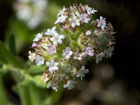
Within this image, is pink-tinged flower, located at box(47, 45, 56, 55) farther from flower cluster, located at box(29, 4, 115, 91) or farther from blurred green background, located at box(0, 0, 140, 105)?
blurred green background, located at box(0, 0, 140, 105)

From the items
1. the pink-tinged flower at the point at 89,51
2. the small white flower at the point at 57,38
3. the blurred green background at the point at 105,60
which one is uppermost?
the blurred green background at the point at 105,60

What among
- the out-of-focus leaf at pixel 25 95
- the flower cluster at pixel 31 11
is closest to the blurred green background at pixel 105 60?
the flower cluster at pixel 31 11

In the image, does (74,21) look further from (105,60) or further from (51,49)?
(105,60)

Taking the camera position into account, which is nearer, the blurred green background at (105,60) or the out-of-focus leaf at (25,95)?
the out-of-focus leaf at (25,95)

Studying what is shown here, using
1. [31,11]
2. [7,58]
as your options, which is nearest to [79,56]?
[7,58]

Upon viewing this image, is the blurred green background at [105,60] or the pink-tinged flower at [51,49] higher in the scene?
the blurred green background at [105,60]

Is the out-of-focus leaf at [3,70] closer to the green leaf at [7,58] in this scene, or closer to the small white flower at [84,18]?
the green leaf at [7,58]

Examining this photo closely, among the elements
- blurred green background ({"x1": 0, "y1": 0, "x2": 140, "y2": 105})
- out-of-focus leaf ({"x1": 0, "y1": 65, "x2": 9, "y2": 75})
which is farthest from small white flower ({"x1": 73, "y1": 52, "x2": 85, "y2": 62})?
blurred green background ({"x1": 0, "y1": 0, "x2": 140, "y2": 105})
